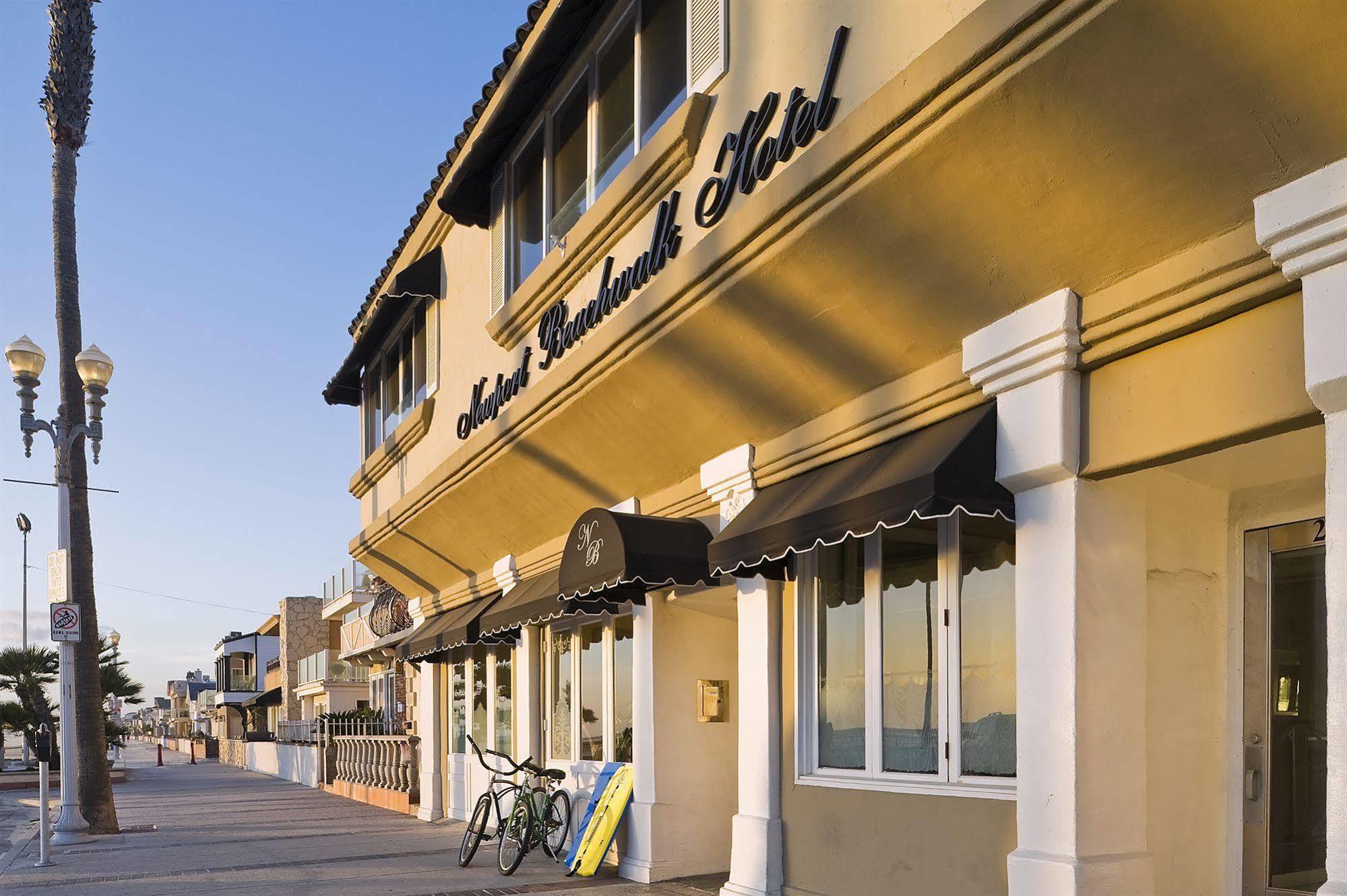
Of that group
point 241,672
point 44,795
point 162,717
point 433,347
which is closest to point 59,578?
point 44,795

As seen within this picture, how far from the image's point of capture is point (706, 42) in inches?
338

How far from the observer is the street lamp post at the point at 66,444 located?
16.2 meters

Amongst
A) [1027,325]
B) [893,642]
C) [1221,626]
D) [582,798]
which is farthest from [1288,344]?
[582,798]

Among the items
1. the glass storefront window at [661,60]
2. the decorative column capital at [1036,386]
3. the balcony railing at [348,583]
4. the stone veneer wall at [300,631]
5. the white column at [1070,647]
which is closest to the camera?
the white column at [1070,647]

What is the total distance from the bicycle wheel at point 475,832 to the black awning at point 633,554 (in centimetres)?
305

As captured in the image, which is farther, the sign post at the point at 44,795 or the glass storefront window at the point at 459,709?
the glass storefront window at the point at 459,709

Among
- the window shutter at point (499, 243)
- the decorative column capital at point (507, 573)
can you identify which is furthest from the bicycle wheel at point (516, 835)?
the window shutter at point (499, 243)

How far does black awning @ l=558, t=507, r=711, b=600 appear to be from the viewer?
31.0ft

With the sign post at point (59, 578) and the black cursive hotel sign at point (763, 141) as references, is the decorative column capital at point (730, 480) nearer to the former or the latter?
the black cursive hotel sign at point (763, 141)

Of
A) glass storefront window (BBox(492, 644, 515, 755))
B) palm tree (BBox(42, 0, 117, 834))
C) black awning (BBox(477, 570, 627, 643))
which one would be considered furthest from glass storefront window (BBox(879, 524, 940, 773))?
palm tree (BBox(42, 0, 117, 834))

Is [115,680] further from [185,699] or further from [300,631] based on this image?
[185,699]

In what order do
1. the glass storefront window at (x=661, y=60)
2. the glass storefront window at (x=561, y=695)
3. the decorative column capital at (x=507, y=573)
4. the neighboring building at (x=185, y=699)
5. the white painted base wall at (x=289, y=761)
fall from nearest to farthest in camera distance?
the glass storefront window at (x=661, y=60), the glass storefront window at (x=561, y=695), the decorative column capital at (x=507, y=573), the white painted base wall at (x=289, y=761), the neighboring building at (x=185, y=699)

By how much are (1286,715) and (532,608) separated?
7436 millimetres

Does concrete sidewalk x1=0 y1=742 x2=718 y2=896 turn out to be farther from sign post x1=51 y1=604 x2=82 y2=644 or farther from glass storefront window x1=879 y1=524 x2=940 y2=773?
glass storefront window x1=879 y1=524 x2=940 y2=773
